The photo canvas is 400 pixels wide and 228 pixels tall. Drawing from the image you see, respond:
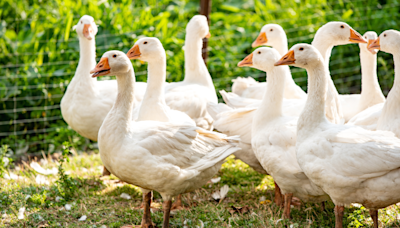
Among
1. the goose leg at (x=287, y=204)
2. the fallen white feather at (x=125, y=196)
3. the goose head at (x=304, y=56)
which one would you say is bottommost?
the fallen white feather at (x=125, y=196)

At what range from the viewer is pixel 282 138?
4230mm

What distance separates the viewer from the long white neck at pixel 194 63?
19.1ft

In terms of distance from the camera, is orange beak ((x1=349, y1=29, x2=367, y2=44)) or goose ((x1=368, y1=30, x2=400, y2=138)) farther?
orange beak ((x1=349, y1=29, x2=367, y2=44))

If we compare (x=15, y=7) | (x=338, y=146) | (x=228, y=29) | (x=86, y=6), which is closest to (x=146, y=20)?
(x=86, y=6)

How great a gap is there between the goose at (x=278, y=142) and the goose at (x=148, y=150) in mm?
385

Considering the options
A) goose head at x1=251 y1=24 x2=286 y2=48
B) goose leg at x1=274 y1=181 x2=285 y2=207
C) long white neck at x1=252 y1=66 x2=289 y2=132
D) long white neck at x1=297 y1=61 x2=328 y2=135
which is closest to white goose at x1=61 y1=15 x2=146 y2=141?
long white neck at x1=252 y1=66 x2=289 y2=132

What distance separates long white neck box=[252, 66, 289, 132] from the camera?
452cm

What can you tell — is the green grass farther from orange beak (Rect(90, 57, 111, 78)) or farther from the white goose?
orange beak (Rect(90, 57, 111, 78))

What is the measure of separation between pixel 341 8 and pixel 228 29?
93.9 inches

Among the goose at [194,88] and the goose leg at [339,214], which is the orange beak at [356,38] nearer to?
the goose at [194,88]

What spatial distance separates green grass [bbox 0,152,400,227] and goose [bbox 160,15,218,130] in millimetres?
886

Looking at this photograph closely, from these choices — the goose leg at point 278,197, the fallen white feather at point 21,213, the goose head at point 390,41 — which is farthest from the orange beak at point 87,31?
the goose head at point 390,41

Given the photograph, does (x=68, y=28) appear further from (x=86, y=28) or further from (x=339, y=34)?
(x=339, y=34)

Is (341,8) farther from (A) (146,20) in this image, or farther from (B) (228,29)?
(A) (146,20)
